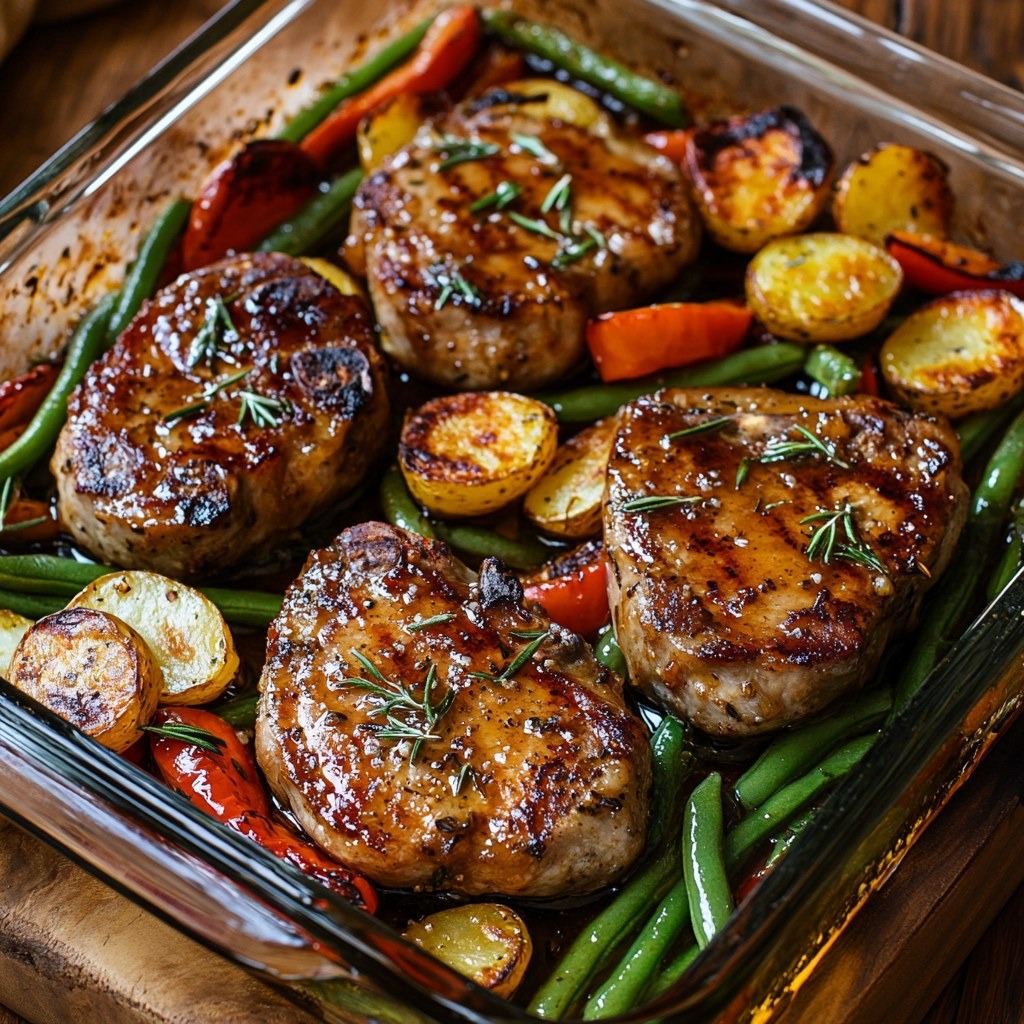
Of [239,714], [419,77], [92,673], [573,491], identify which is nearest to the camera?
[92,673]

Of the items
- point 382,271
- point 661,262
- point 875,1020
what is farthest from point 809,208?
point 875,1020

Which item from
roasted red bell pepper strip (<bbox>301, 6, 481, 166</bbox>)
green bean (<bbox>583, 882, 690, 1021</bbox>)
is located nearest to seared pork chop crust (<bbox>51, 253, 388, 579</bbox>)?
roasted red bell pepper strip (<bbox>301, 6, 481, 166</bbox>)

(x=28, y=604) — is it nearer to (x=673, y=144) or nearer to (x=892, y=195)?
(x=673, y=144)

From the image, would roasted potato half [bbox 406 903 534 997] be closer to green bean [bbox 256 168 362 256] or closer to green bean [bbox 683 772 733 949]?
green bean [bbox 683 772 733 949]

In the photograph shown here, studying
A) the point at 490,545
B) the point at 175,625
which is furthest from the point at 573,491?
the point at 175,625

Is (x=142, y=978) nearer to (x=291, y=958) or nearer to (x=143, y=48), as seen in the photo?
(x=291, y=958)

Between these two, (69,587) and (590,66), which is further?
(590,66)
